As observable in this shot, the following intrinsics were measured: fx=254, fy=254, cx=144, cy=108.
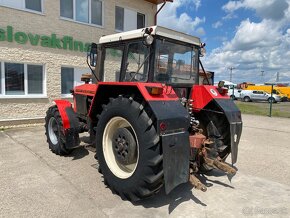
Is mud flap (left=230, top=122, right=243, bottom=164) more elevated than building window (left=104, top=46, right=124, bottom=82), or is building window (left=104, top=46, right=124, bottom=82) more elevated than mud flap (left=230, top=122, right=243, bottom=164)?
building window (left=104, top=46, right=124, bottom=82)

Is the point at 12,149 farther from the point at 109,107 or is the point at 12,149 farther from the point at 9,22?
the point at 9,22

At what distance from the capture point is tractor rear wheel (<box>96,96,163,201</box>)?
125 inches

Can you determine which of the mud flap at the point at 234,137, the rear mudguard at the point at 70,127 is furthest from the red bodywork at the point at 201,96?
the rear mudguard at the point at 70,127

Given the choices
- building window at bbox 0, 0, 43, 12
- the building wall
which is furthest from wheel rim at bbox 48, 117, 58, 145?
building window at bbox 0, 0, 43, 12

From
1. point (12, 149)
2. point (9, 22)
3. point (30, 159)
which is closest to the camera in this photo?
point (30, 159)

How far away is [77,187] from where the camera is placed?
394cm

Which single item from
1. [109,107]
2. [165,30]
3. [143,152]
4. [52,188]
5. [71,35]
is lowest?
[52,188]

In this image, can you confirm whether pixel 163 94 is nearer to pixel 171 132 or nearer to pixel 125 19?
pixel 171 132

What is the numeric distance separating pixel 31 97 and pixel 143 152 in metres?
7.21

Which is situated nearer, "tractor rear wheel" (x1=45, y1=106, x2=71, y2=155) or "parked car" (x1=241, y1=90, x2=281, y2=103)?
"tractor rear wheel" (x1=45, y1=106, x2=71, y2=155)

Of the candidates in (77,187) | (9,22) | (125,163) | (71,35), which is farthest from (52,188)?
(71,35)

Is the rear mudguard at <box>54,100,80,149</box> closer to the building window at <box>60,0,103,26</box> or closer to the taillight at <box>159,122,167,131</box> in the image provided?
the taillight at <box>159,122,167,131</box>

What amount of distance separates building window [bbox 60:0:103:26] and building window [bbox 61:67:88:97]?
2.04 m

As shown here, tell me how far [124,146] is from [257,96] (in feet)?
107
